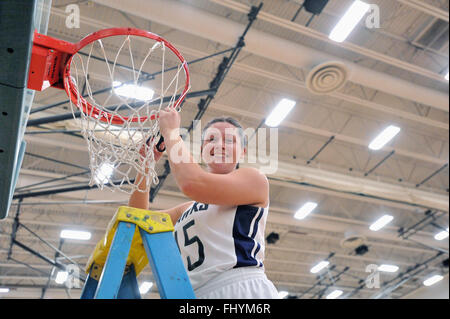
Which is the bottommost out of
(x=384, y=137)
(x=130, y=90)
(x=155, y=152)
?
(x=155, y=152)

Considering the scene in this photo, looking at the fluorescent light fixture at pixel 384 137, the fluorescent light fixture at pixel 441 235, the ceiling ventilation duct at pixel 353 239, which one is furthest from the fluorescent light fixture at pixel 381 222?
the fluorescent light fixture at pixel 384 137

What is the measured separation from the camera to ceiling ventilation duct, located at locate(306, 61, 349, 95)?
5926 mm

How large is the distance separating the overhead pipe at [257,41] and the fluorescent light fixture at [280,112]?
4.10ft

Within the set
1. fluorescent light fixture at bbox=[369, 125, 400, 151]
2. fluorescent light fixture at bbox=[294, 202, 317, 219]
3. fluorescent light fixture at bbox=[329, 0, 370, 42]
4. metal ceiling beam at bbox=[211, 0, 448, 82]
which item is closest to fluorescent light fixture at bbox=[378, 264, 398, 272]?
fluorescent light fixture at bbox=[294, 202, 317, 219]

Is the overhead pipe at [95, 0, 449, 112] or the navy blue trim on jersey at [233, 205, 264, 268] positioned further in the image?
the overhead pipe at [95, 0, 449, 112]

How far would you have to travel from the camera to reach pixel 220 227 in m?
1.68

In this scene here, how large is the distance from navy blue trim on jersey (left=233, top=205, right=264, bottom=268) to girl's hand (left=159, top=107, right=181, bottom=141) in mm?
443

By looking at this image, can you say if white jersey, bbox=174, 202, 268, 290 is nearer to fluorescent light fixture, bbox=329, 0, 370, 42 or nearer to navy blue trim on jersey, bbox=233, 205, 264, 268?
navy blue trim on jersey, bbox=233, 205, 264, 268

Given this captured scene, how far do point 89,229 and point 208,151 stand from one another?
33.5ft

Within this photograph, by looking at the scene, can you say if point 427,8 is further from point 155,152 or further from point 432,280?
point 432,280

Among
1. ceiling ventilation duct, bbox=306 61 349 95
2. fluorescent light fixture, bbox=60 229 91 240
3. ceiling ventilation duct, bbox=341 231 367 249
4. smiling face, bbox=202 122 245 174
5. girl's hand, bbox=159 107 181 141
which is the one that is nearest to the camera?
girl's hand, bbox=159 107 181 141

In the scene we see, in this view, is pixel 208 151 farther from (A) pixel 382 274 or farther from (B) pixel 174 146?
(A) pixel 382 274

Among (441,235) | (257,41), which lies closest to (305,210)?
(441,235)

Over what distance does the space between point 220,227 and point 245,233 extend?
0.11 m
